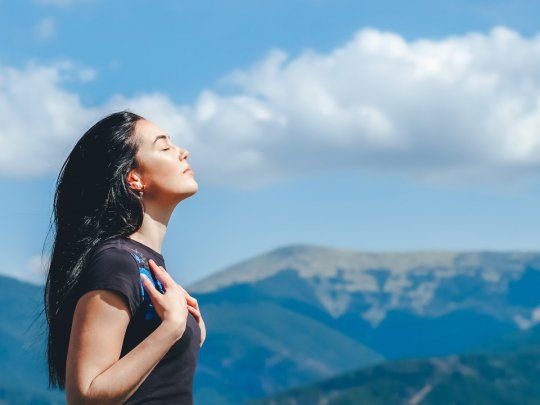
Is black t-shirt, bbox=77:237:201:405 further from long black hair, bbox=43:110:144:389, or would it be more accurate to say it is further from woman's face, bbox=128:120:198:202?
woman's face, bbox=128:120:198:202

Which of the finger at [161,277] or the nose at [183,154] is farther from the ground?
the nose at [183,154]

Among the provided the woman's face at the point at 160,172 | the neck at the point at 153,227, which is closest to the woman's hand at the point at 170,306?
the neck at the point at 153,227

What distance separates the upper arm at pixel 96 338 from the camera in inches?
160

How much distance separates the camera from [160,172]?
4.58 m

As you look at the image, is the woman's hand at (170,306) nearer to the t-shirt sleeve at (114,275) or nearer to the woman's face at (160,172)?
the t-shirt sleeve at (114,275)

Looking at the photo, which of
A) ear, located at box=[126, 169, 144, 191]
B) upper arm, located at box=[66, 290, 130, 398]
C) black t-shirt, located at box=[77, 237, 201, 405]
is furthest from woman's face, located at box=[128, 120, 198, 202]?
upper arm, located at box=[66, 290, 130, 398]

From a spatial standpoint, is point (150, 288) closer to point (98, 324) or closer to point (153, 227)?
point (98, 324)

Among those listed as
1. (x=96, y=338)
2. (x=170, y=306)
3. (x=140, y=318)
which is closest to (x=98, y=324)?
(x=96, y=338)

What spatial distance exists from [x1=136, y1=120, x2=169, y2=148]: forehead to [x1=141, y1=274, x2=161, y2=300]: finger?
73 cm

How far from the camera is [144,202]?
4.57m

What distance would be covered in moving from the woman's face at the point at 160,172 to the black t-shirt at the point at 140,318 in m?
0.36

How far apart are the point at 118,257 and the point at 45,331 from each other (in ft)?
3.16

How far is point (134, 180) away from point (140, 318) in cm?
71

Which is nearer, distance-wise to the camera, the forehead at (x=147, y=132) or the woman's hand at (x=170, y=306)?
the woman's hand at (x=170, y=306)
